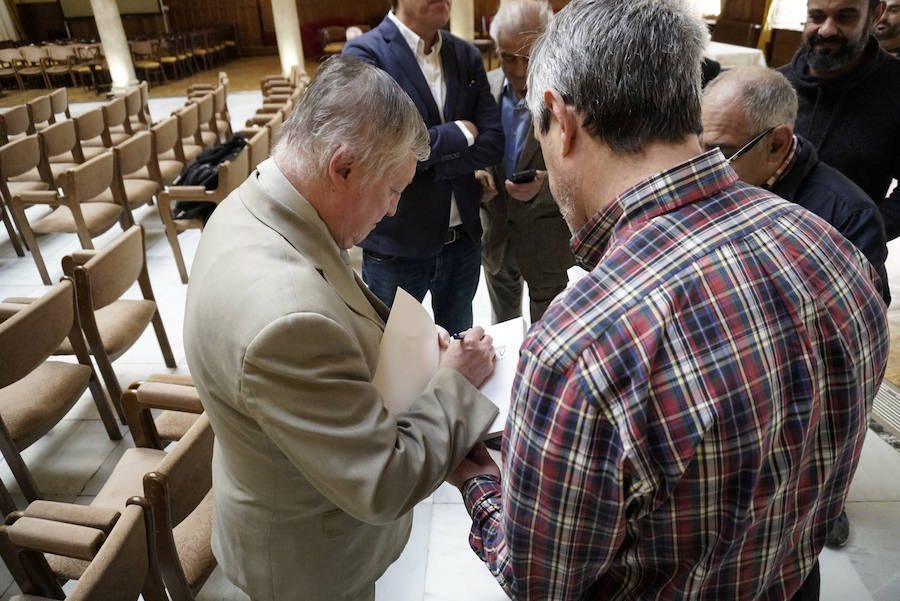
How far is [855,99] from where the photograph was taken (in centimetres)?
205

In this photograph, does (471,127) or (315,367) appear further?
(471,127)

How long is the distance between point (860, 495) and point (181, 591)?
2279 mm

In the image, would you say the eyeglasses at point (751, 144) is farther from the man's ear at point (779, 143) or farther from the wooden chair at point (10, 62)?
the wooden chair at point (10, 62)

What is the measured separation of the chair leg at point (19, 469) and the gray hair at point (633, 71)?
2.27 m

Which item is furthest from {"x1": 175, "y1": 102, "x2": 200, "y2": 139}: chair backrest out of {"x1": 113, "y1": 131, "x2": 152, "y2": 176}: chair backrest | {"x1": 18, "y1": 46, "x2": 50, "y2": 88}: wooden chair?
{"x1": 18, "y1": 46, "x2": 50, "y2": 88}: wooden chair

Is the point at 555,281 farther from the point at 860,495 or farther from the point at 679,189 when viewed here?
the point at 679,189

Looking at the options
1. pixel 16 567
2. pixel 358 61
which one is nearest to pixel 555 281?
pixel 358 61

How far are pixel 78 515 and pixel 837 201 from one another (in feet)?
6.76

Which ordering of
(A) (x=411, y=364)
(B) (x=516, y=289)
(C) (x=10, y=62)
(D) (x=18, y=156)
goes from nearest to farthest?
(A) (x=411, y=364), (B) (x=516, y=289), (D) (x=18, y=156), (C) (x=10, y=62)

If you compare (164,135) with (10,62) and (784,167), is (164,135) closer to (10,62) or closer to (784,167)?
(784,167)

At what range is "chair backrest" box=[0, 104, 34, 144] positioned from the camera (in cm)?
558

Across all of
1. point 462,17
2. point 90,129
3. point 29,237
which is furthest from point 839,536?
point 462,17

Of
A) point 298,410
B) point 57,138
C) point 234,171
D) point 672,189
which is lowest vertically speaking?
point 234,171

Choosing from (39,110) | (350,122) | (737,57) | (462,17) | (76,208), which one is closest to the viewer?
(350,122)
